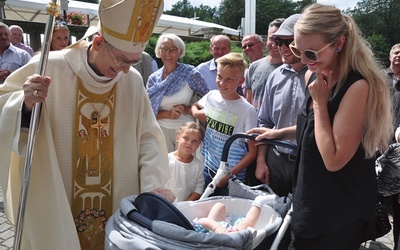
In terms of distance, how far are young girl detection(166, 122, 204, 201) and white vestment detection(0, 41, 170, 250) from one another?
833 millimetres

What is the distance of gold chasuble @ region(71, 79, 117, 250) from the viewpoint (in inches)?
83.0

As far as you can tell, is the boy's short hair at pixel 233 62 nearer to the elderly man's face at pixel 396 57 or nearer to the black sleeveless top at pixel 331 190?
the black sleeveless top at pixel 331 190

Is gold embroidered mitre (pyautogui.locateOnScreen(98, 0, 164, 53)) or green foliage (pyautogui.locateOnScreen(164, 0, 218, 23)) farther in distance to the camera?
green foliage (pyautogui.locateOnScreen(164, 0, 218, 23))

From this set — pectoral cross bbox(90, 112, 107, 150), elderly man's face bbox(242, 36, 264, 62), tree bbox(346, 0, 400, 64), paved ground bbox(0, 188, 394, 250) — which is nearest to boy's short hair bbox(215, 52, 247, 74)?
pectoral cross bbox(90, 112, 107, 150)

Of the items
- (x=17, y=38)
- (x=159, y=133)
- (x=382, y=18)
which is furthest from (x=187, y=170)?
(x=382, y=18)

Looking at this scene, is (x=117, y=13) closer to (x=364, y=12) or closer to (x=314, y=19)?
(x=314, y=19)

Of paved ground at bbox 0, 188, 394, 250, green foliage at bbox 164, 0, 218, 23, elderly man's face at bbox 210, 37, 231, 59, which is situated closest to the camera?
paved ground at bbox 0, 188, 394, 250

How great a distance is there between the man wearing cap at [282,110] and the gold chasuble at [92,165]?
0.96 m

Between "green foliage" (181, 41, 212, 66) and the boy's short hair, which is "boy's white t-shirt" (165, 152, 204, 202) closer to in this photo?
the boy's short hair

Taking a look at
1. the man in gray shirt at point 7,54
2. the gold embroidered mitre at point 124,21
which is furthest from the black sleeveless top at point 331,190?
the man in gray shirt at point 7,54

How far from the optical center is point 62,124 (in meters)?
2.05

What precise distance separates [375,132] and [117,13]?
54.5 inches

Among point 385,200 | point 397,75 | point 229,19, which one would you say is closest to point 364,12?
point 229,19

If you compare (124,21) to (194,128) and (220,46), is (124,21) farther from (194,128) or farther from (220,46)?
(220,46)
